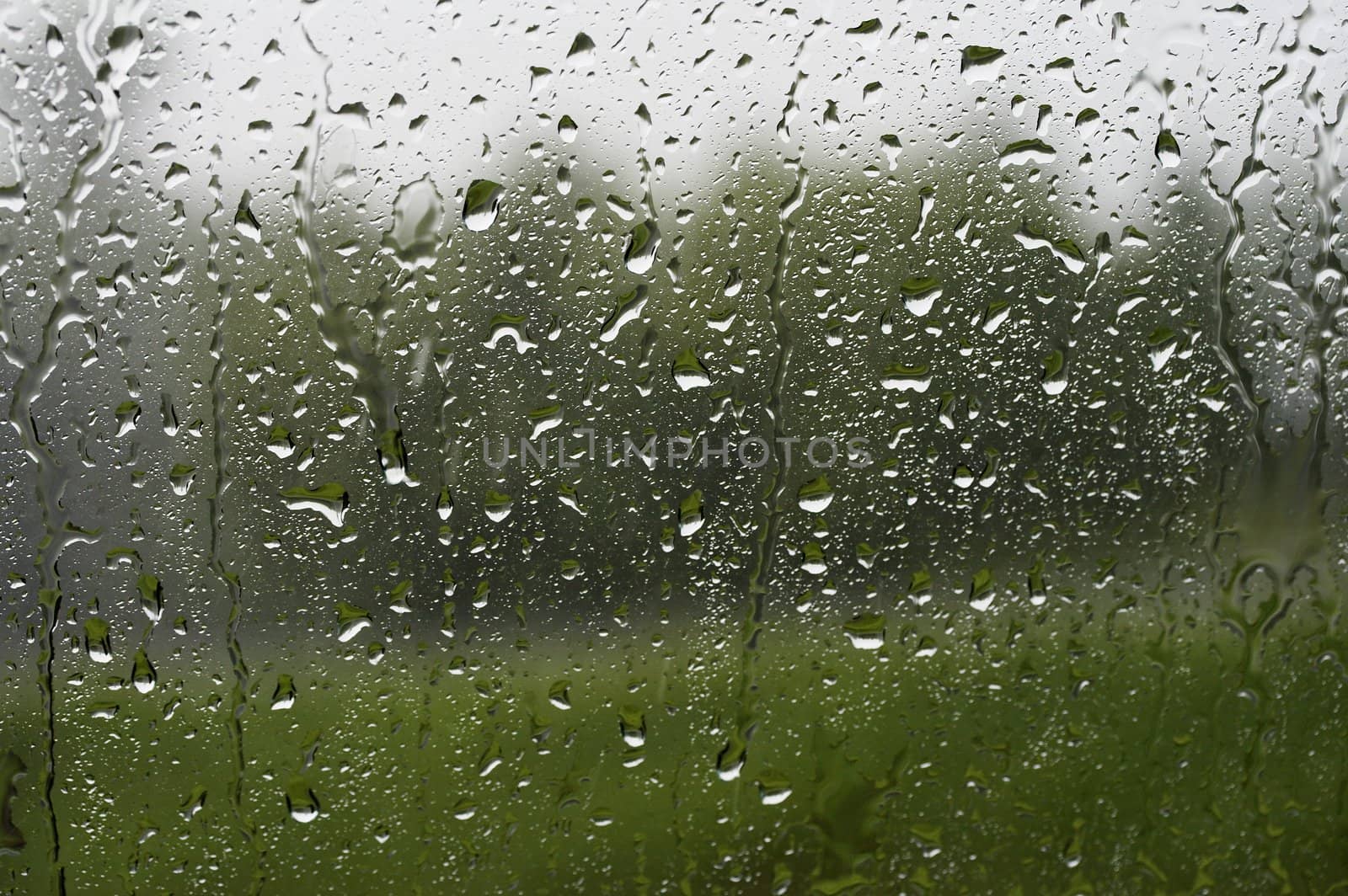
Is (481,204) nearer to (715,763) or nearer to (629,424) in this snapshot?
(629,424)

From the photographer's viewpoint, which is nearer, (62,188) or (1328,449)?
(62,188)

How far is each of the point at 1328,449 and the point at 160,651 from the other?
1100 mm

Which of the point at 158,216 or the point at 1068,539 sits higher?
the point at 158,216

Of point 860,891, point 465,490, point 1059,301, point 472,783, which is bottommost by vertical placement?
point 860,891

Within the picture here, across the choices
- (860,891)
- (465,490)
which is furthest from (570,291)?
(860,891)

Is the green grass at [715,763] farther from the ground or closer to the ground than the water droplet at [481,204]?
closer to the ground

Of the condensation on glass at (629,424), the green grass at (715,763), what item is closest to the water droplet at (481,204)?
the condensation on glass at (629,424)

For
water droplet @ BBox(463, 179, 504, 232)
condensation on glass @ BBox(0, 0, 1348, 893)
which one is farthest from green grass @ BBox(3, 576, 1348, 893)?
water droplet @ BBox(463, 179, 504, 232)

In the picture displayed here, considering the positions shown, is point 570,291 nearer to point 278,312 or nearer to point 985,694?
point 278,312

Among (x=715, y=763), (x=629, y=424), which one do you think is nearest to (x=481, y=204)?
(x=629, y=424)

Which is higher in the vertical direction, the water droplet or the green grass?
the water droplet

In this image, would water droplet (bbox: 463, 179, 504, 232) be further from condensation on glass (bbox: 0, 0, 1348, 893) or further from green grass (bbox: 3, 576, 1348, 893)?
green grass (bbox: 3, 576, 1348, 893)

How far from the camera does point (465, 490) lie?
739 mm

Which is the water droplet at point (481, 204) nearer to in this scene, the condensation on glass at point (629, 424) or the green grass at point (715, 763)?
the condensation on glass at point (629, 424)
